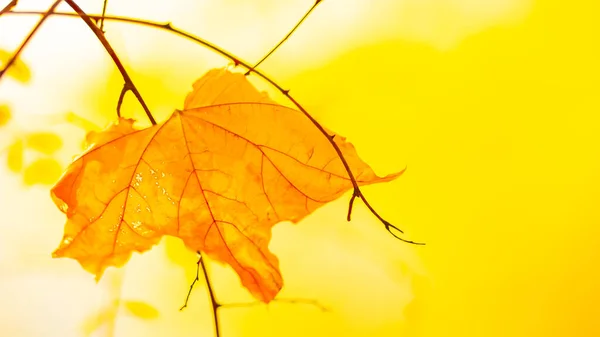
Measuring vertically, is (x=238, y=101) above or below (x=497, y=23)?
below

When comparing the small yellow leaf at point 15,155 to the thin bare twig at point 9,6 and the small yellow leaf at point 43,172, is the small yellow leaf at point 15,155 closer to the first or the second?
the small yellow leaf at point 43,172

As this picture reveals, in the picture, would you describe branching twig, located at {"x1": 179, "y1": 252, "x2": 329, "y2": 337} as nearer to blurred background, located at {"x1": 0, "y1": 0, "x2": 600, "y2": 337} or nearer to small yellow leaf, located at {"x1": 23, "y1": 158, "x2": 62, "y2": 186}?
blurred background, located at {"x1": 0, "y1": 0, "x2": 600, "y2": 337}

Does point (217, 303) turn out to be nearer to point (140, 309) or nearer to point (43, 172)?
point (140, 309)

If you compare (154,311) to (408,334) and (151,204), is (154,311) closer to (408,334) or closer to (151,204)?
(151,204)

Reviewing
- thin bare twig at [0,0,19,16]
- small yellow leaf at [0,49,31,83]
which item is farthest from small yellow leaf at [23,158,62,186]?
thin bare twig at [0,0,19,16]

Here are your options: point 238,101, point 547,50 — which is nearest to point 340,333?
point 238,101

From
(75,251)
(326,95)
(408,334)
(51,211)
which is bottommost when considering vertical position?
(408,334)

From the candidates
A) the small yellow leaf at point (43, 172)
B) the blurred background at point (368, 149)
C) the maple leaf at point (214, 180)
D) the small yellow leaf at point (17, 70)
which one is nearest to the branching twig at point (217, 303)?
the blurred background at point (368, 149)
